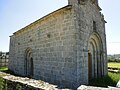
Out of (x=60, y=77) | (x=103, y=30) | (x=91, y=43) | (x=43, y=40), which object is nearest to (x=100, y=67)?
(x=91, y=43)

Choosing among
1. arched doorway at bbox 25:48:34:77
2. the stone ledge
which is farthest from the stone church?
the stone ledge

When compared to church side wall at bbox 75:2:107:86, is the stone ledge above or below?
below

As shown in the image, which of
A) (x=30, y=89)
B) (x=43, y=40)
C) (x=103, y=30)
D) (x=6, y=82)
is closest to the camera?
(x=30, y=89)

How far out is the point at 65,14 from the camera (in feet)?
26.2

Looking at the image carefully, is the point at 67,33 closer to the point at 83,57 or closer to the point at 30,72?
the point at 83,57

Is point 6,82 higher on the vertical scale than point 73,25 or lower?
lower

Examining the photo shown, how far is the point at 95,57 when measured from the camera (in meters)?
10.1

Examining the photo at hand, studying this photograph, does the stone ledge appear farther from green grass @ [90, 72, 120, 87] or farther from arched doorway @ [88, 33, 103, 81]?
arched doorway @ [88, 33, 103, 81]

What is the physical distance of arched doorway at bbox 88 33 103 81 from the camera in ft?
31.9

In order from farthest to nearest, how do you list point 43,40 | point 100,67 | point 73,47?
point 100,67, point 43,40, point 73,47

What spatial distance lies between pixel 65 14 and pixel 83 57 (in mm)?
2629

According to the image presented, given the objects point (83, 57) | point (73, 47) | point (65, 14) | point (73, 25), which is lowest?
point (83, 57)

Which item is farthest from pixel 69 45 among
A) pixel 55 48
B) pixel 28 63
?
pixel 28 63

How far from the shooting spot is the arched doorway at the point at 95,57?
9711 millimetres
